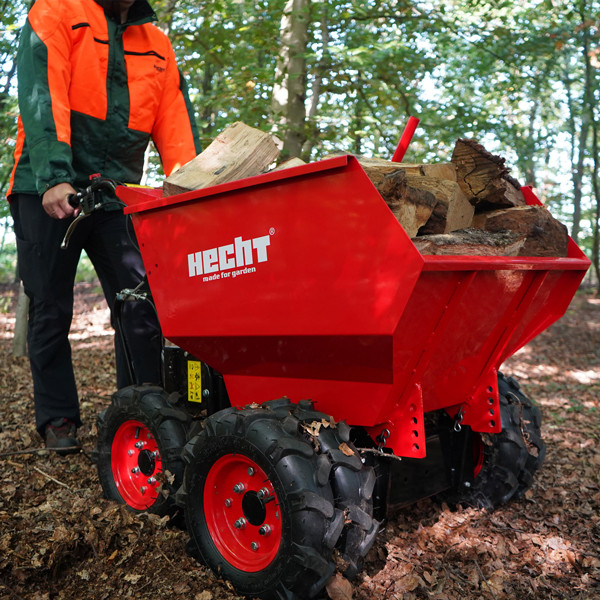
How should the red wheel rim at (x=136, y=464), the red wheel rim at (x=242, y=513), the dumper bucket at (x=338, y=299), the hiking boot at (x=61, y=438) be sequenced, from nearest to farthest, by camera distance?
the dumper bucket at (x=338, y=299), the red wheel rim at (x=242, y=513), the red wheel rim at (x=136, y=464), the hiking boot at (x=61, y=438)

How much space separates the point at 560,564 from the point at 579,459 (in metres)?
1.48

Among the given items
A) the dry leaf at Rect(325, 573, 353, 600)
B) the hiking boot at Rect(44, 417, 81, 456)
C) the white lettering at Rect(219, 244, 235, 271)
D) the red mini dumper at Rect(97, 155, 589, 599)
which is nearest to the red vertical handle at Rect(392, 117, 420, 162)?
the red mini dumper at Rect(97, 155, 589, 599)

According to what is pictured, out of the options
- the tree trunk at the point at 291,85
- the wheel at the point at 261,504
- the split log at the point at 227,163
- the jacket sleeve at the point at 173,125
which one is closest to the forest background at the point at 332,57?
the tree trunk at the point at 291,85

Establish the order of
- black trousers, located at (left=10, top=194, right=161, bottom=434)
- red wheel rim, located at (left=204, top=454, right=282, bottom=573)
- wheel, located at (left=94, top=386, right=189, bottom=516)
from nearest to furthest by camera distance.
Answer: red wheel rim, located at (left=204, top=454, right=282, bottom=573) < wheel, located at (left=94, top=386, right=189, bottom=516) < black trousers, located at (left=10, top=194, right=161, bottom=434)

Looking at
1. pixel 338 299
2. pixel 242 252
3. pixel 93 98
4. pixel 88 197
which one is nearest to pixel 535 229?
pixel 338 299

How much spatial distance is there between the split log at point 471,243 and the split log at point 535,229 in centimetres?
5

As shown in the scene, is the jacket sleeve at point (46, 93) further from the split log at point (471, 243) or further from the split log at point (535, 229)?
the split log at point (535, 229)

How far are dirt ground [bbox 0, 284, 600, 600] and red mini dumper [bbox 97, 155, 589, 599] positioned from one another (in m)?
0.17

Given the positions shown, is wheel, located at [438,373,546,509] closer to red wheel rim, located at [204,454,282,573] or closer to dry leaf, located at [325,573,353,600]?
dry leaf, located at [325,573,353,600]

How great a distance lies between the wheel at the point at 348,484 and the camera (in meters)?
1.99

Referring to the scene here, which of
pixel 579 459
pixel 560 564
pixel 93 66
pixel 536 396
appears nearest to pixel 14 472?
pixel 93 66

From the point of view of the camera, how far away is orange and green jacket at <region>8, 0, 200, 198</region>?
2785mm

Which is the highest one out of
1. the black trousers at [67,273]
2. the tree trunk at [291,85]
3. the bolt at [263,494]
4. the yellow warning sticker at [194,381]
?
the tree trunk at [291,85]

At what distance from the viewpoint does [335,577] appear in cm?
200
